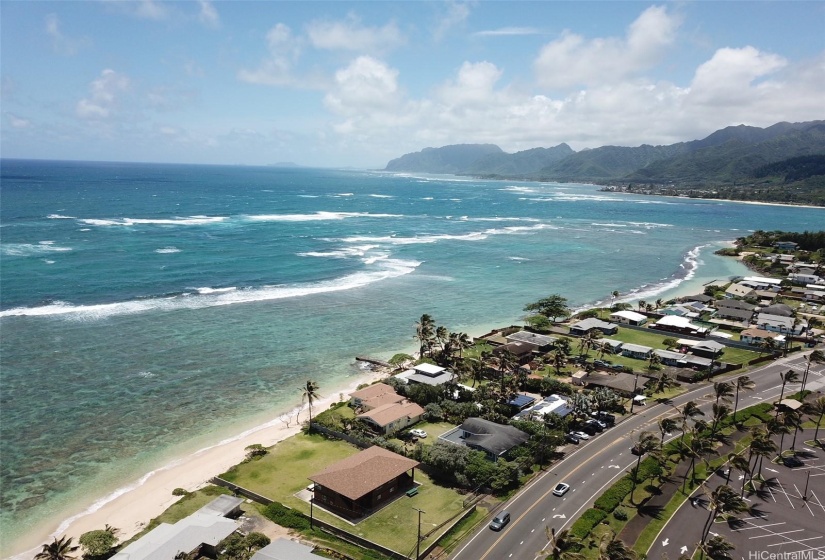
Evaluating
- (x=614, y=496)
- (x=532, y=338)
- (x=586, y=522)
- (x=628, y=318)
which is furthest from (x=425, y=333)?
(x=628, y=318)

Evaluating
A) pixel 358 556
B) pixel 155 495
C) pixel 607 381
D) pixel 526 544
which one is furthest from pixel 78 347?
pixel 607 381

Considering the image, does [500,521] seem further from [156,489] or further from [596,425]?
[156,489]

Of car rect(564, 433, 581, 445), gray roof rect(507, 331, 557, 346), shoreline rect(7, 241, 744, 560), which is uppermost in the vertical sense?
gray roof rect(507, 331, 557, 346)

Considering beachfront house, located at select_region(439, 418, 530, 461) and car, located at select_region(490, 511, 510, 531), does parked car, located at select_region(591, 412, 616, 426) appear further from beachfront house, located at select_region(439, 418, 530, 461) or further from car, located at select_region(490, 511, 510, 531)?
car, located at select_region(490, 511, 510, 531)

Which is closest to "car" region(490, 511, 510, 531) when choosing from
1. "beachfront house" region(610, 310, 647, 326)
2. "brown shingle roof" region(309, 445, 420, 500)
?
"brown shingle roof" region(309, 445, 420, 500)

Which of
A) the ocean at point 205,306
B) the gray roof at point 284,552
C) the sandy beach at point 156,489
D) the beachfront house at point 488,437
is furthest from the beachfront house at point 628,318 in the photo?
the gray roof at point 284,552

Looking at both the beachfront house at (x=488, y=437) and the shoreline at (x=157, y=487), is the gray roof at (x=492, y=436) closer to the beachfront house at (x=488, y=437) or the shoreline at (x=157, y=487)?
the beachfront house at (x=488, y=437)
